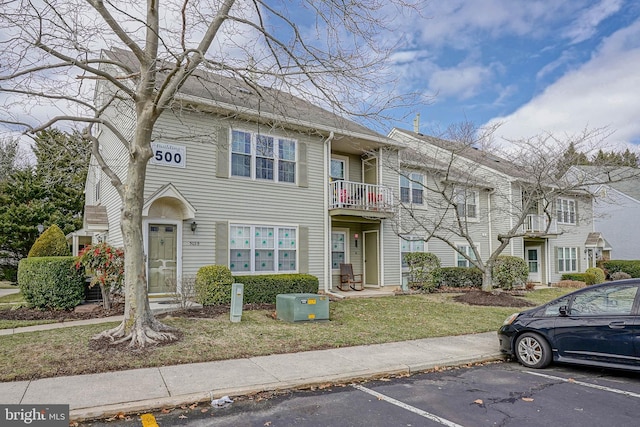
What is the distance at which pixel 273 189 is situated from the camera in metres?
13.6

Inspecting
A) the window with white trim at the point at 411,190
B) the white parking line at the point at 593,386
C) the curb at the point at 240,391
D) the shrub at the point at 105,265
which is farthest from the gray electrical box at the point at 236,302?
the window with white trim at the point at 411,190

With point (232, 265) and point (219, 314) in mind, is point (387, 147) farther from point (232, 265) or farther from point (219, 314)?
point (219, 314)

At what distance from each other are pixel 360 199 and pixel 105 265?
880cm

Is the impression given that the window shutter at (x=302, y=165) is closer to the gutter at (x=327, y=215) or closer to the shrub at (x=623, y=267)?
the gutter at (x=327, y=215)

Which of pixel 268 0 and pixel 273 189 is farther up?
pixel 268 0

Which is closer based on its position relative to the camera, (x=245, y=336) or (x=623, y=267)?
(x=245, y=336)

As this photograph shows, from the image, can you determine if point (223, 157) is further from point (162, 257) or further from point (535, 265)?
point (535, 265)

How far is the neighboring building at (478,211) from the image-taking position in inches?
697

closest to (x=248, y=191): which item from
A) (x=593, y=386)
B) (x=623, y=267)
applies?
(x=593, y=386)

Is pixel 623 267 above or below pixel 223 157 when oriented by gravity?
below

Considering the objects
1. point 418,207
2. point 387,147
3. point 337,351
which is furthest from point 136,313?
point 418,207

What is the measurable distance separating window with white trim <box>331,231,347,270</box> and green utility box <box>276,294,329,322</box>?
6.53 metres

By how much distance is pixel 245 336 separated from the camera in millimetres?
7977

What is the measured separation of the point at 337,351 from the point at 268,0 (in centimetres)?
675
